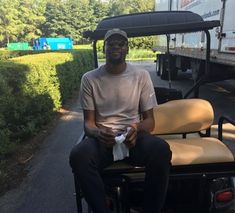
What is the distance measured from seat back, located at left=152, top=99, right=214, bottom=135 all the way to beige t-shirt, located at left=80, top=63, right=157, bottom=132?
0.54 meters

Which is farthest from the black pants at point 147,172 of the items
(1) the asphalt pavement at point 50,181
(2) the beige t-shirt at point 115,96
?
(1) the asphalt pavement at point 50,181

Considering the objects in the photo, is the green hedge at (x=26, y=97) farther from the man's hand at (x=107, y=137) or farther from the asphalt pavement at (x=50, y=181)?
the man's hand at (x=107, y=137)

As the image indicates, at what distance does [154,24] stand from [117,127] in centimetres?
130

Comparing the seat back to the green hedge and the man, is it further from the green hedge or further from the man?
the green hedge

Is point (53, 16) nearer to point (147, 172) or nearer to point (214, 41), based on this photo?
point (214, 41)

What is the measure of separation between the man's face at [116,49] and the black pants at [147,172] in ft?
2.62

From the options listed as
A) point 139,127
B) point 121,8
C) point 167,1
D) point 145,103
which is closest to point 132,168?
point 139,127

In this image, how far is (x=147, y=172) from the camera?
312cm

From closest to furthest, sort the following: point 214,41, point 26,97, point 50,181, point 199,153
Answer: point 199,153
point 50,181
point 26,97
point 214,41

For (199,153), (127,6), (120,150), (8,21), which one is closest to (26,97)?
Answer: (120,150)

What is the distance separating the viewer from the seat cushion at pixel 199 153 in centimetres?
331

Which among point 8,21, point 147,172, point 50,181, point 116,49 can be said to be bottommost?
point 8,21

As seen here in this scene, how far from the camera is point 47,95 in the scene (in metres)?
8.34

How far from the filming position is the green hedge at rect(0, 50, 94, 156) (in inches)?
233
